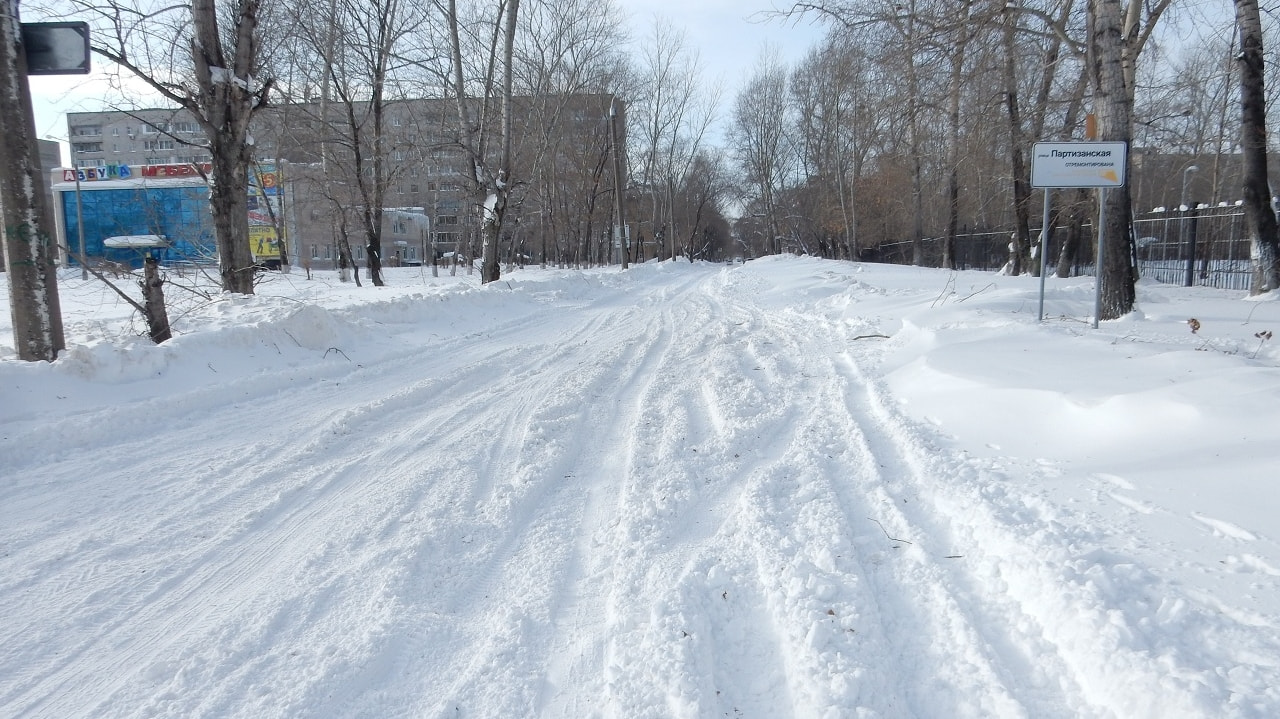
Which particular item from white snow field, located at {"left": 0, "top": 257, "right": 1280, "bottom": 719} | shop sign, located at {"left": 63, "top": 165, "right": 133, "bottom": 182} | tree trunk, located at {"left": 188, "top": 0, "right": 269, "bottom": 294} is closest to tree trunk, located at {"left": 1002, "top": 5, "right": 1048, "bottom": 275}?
white snow field, located at {"left": 0, "top": 257, "right": 1280, "bottom": 719}

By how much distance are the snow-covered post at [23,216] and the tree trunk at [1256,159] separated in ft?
54.2

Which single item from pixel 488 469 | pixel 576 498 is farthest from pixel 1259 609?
pixel 488 469

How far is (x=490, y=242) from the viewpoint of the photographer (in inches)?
770

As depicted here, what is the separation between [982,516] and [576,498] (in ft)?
7.61

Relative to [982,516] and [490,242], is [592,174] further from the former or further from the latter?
[982,516]

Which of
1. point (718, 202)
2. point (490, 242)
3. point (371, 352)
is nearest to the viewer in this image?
point (371, 352)

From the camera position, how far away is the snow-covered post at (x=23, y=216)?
6.07 m

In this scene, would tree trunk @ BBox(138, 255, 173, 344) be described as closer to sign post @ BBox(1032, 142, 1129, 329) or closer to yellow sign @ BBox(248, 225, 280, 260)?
sign post @ BBox(1032, 142, 1129, 329)

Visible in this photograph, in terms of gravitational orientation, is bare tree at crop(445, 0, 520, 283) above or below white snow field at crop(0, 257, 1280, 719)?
above

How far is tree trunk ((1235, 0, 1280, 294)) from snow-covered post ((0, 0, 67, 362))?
1651 cm

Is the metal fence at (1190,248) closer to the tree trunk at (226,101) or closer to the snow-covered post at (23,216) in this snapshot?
the tree trunk at (226,101)

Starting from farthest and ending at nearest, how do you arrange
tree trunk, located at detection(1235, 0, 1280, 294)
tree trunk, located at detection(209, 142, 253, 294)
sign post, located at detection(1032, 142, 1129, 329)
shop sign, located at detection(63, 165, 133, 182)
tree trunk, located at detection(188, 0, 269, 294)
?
1. shop sign, located at detection(63, 165, 133, 182)
2. tree trunk, located at detection(1235, 0, 1280, 294)
3. tree trunk, located at detection(209, 142, 253, 294)
4. tree trunk, located at detection(188, 0, 269, 294)
5. sign post, located at detection(1032, 142, 1129, 329)

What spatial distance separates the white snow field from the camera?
8.13 ft

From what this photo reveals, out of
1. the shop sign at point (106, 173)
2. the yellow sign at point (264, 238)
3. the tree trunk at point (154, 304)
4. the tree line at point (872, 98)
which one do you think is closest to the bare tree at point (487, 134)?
the tree line at point (872, 98)
